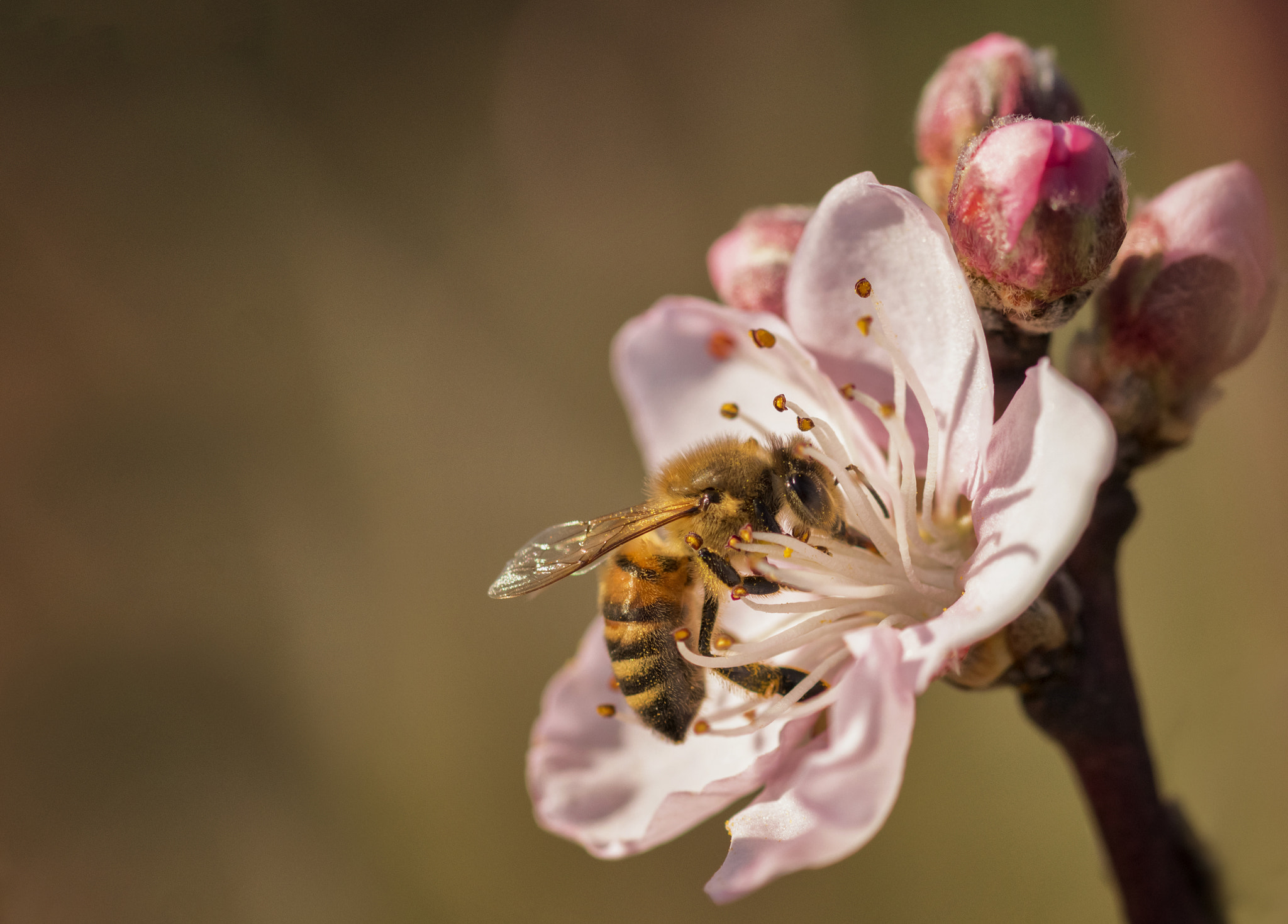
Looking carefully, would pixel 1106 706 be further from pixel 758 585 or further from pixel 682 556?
pixel 682 556

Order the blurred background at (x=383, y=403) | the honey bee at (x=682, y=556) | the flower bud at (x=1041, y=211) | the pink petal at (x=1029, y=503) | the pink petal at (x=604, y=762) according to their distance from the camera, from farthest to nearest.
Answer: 1. the blurred background at (x=383, y=403)
2. the pink petal at (x=604, y=762)
3. the honey bee at (x=682, y=556)
4. the flower bud at (x=1041, y=211)
5. the pink petal at (x=1029, y=503)

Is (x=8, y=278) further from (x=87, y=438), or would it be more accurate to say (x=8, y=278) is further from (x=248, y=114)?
(x=248, y=114)

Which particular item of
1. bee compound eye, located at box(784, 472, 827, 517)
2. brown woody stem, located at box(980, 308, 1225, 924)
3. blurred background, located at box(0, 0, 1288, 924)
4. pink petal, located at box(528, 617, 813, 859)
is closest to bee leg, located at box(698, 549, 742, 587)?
bee compound eye, located at box(784, 472, 827, 517)

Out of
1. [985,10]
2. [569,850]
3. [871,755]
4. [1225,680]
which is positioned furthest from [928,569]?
[985,10]

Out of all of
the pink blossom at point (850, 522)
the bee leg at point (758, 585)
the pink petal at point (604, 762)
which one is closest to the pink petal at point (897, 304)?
the pink blossom at point (850, 522)

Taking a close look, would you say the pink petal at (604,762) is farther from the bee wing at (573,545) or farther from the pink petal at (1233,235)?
the pink petal at (1233,235)
